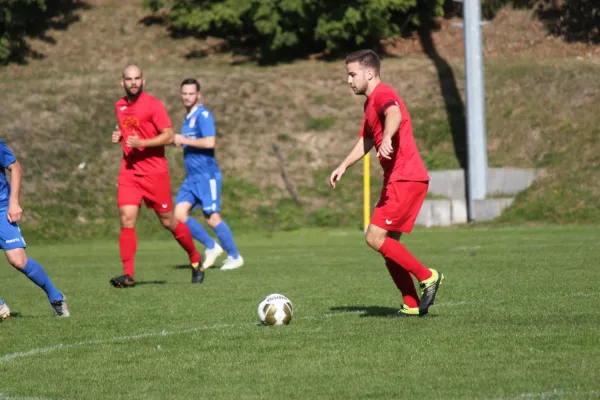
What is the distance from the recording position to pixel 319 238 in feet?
72.0

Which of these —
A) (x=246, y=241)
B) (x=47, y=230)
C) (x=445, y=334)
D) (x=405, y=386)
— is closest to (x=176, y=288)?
(x=445, y=334)

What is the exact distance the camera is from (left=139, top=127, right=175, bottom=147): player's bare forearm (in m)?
12.0

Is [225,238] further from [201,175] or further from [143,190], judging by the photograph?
[143,190]

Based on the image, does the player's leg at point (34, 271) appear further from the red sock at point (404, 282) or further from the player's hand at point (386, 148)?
the player's hand at point (386, 148)

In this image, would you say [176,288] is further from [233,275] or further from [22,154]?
[22,154]

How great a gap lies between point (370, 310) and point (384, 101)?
1.96 m

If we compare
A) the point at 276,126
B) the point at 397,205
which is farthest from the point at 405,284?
the point at 276,126

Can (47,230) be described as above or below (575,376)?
below

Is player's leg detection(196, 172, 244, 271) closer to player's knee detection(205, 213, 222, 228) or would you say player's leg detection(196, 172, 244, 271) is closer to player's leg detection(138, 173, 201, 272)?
player's knee detection(205, 213, 222, 228)

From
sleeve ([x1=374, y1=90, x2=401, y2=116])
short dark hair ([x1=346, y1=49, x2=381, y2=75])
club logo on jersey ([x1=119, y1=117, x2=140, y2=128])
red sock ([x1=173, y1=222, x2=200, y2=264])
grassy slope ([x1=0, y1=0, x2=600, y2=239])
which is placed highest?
short dark hair ([x1=346, y1=49, x2=381, y2=75])

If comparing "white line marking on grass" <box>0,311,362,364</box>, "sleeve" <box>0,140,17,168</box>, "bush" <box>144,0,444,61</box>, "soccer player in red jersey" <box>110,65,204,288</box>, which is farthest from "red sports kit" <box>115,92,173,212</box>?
"bush" <box>144,0,444,61</box>

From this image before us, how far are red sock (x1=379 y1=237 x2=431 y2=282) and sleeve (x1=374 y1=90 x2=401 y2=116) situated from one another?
100cm

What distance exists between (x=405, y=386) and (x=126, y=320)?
12.9ft

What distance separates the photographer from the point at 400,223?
8.39m
